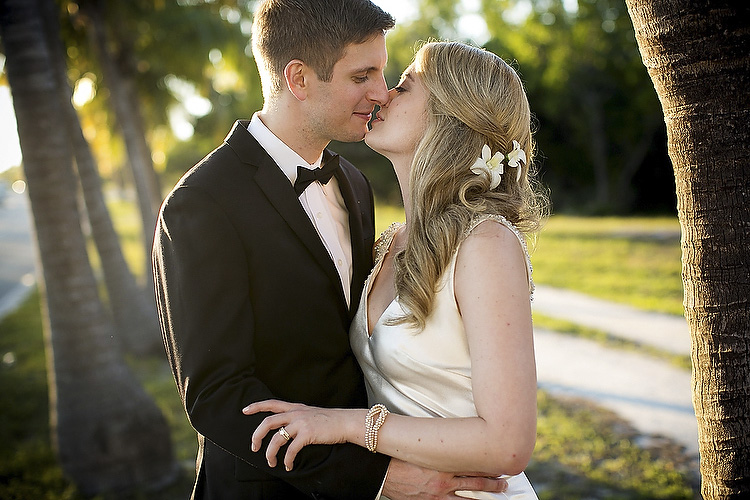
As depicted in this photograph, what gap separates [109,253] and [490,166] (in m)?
7.36

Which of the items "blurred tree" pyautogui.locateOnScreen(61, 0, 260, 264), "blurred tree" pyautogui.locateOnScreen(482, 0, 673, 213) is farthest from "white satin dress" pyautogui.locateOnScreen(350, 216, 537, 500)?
"blurred tree" pyautogui.locateOnScreen(482, 0, 673, 213)

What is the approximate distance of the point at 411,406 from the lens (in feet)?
7.93

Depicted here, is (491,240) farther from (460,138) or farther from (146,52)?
(146,52)

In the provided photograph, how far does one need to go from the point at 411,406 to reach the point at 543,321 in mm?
7713

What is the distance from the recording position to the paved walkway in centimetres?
601

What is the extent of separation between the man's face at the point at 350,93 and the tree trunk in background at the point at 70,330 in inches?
131

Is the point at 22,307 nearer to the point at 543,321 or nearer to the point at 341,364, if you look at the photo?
the point at 543,321

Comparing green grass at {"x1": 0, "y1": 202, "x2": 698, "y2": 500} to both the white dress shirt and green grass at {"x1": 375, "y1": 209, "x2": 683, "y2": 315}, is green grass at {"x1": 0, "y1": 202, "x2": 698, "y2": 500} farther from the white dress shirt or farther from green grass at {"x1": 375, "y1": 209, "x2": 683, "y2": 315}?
the white dress shirt

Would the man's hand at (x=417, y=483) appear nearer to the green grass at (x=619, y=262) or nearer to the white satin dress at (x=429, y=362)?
the white satin dress at (x=429, y=362)

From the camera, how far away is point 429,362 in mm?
2346

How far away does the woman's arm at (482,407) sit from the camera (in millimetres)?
2047

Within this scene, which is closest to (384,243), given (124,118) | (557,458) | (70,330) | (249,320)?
(249,320)

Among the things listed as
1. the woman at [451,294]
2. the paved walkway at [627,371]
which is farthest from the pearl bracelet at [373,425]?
the paved walkway at [627,371]

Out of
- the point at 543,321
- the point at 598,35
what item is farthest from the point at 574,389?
the point at 598,35
